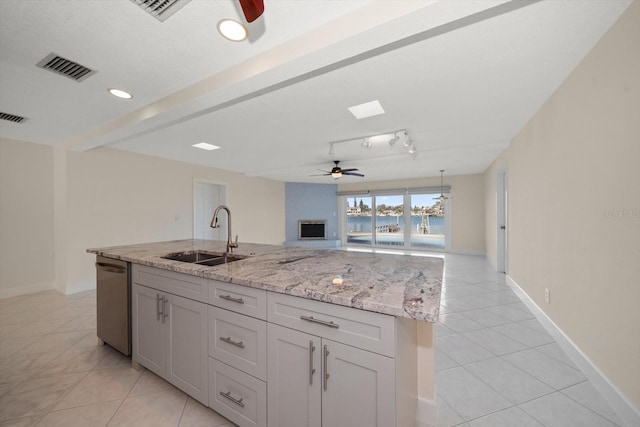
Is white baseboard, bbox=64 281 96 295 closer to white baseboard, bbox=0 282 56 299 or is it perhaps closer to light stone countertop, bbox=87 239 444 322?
white baseboard, bbox=0 282 56 299

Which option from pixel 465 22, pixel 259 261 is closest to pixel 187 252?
pixel 259 261

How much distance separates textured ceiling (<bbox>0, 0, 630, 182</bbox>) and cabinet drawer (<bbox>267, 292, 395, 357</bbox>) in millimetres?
1566

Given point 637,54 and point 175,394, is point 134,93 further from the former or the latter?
point 637,54

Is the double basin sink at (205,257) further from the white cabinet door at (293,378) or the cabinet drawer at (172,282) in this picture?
the white cabinet door at (293,378)

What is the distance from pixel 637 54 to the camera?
4.61 feet

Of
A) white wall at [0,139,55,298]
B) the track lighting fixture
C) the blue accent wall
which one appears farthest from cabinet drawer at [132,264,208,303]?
the blue accent wall

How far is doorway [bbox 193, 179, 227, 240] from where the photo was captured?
19.6ft

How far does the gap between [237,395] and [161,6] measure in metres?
2.27

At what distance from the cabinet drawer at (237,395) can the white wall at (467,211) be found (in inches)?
302

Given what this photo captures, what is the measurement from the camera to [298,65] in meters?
1.79

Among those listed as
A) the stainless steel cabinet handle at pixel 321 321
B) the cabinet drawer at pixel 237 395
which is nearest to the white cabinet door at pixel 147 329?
the cabinet drawer at pixel 237 395

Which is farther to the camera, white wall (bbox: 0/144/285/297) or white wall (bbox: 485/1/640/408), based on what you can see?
white wall (bbox: 0/144/285/297)

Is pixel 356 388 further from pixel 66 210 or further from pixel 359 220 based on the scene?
pixel 359 220

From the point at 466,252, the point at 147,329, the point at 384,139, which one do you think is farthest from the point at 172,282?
the point at 466,252
